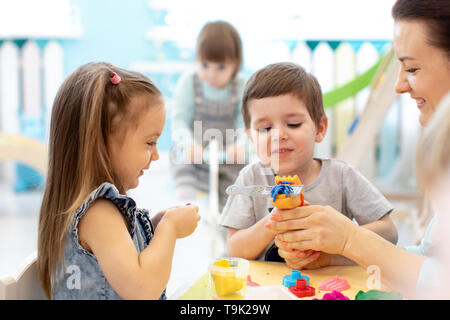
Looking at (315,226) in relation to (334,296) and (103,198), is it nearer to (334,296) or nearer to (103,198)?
(334,296)

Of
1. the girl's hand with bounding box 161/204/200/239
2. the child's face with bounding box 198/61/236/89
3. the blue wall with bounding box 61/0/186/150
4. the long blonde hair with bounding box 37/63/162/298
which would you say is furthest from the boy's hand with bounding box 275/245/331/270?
the blue wall with bounding box 61/0/186/150

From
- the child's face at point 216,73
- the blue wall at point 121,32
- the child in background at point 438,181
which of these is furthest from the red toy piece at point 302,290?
the blue wall at point 121,32

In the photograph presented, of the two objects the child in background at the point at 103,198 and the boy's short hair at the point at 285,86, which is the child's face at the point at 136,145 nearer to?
the child in background at the point at 103,198

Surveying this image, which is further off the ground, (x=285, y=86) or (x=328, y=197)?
(x=285, y=86)

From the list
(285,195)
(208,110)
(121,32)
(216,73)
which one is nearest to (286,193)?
(285,195)

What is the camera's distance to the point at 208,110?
138 cm

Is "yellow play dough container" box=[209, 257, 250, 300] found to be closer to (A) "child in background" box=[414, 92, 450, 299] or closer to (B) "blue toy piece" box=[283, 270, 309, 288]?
(B) "blue toy piece" box=[283, 270, 309, 288]

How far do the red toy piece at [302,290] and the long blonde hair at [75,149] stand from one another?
25cm

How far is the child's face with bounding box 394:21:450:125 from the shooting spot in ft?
2.06

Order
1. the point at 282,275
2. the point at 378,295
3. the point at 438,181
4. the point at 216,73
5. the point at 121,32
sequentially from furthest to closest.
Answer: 1. the point at 121,32
2. the point at 216,73
3. the point at 282,275
4. the point at 378,295
5. the point at 438,181

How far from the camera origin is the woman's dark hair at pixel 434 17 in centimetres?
61

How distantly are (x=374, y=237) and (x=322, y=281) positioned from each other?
9cm

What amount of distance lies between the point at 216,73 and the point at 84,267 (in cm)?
103

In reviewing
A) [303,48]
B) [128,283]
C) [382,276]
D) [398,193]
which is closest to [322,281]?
[382,276]
